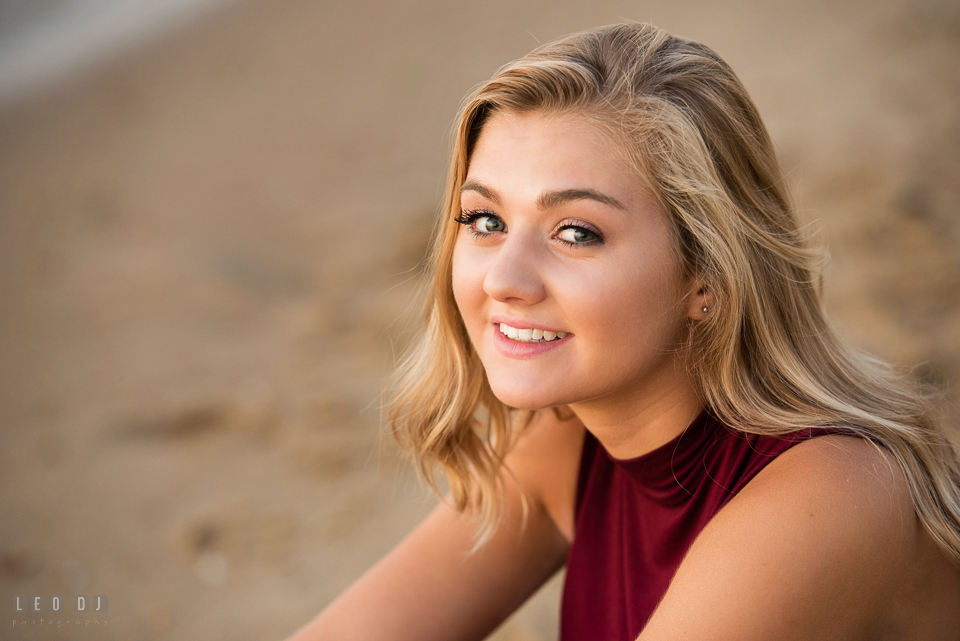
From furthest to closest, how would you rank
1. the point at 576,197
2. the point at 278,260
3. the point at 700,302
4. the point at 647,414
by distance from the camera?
the point at 278,260 → the point at 647,414 → the point at 700,302 → the point at 576,197

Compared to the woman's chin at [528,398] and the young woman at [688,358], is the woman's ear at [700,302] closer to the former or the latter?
the young woman at [688,358]

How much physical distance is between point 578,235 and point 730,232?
30cm

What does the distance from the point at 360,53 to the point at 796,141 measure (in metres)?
5.69

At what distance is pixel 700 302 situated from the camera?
1.73 metres

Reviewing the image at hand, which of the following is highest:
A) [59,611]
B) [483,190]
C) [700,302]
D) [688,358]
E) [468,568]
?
[483,190]

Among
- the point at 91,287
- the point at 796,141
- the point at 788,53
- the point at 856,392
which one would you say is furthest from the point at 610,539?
the point at 788,53

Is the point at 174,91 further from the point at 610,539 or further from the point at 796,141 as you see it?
the point at 610,539

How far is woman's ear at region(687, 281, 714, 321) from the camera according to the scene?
5.65 ft

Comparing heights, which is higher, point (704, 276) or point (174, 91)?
point (174, 91)

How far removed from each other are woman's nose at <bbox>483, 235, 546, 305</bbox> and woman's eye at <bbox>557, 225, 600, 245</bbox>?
0.07m

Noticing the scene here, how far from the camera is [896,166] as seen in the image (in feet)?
17.3

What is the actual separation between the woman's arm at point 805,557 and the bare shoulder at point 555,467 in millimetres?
650

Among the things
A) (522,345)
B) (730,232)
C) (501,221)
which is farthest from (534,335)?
(730,232)

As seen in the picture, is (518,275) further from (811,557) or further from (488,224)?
(811,557)
